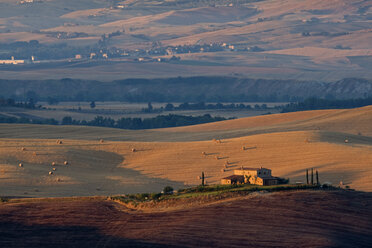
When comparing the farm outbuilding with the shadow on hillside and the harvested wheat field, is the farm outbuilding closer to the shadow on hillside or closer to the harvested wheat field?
the harvested wheat field

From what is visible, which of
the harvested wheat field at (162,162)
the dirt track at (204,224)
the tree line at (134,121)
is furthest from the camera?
the tree line at (134,121)

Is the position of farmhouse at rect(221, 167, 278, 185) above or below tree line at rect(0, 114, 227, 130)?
above

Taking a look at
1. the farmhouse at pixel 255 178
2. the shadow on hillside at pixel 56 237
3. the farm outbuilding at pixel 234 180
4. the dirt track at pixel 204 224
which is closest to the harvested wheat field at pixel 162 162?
the farmhouse at pixel 255 178

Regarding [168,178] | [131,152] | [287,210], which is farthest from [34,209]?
[131,152]

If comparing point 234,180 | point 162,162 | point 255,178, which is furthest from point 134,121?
point 255,178

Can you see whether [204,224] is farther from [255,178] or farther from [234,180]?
[234,180]

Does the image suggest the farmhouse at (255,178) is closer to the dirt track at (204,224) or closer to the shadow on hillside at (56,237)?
the dirt track at (204,224)

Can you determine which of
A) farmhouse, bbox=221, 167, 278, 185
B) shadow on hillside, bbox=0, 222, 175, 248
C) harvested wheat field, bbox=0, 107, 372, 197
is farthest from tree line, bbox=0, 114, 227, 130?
shadow on hillside, bbox=0, 222, 175, 248
